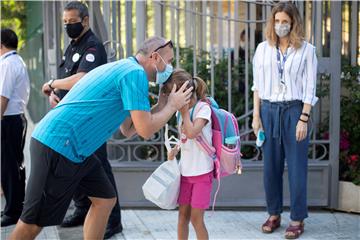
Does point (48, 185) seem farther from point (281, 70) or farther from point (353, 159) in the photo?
point (353, 159)

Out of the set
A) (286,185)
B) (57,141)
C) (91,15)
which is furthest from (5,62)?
(286,185)

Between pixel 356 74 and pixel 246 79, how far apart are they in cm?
102

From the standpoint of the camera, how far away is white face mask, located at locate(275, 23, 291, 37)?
4.86 m

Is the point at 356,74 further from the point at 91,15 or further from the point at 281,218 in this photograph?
the point at 91,15

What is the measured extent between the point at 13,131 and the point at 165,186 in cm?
202

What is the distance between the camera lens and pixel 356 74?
576cm

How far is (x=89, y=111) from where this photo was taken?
3527 millimetres

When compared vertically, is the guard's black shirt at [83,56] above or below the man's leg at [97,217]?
above

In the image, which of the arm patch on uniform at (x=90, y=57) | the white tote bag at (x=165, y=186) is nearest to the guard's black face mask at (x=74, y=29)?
the arm patch on uniform at (x=90, y=57)

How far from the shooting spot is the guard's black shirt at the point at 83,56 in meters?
4.71

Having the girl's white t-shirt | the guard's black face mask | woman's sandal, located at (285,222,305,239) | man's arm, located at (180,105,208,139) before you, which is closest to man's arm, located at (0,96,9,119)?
the guard's black face mask

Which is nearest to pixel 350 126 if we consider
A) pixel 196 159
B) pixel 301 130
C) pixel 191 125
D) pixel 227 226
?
pixel 301 130

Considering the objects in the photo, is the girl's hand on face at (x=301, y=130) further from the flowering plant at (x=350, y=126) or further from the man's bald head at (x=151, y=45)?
the man's bald head at (x=151, y=45)

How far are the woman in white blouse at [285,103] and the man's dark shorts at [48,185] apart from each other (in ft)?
6.12
